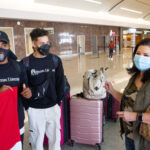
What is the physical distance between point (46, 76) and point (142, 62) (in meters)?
1.06

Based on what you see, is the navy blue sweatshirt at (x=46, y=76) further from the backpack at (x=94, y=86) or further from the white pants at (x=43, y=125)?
the backpack at (x=94, y=86)

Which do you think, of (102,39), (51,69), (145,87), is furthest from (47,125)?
(102,39)

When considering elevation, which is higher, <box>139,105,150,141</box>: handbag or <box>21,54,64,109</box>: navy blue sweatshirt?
<box>21,54,64,109</box>: navy blue sweatshirt

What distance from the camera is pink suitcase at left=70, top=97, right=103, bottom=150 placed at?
2.58 m

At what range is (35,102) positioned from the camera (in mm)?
2016

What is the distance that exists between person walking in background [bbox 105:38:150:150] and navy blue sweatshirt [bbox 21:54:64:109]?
0.86 meters

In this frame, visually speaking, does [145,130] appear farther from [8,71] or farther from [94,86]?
[94,86]

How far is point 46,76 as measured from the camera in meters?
2.00

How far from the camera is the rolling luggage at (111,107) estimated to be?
11.7 feet

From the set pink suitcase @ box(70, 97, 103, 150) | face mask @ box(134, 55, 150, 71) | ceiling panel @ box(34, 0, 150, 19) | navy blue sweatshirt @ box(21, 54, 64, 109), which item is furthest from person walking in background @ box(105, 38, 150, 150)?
ceiling panel @ box(34, 0, 150, 19)

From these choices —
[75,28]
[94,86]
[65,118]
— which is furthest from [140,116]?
[75,28]

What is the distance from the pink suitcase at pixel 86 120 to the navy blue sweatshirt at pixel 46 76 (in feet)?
1.98

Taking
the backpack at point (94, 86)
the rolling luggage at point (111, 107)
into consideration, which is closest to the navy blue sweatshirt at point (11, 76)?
the backpack at point (94, 86)

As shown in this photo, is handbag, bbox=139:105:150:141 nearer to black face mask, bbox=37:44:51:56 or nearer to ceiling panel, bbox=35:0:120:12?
black face mask, bbox=37:44:51:56
